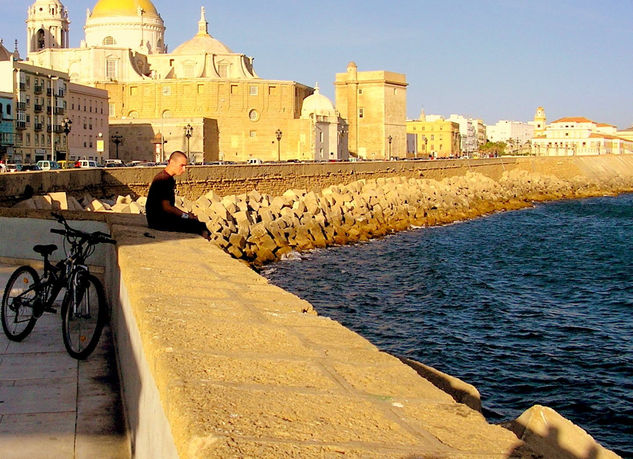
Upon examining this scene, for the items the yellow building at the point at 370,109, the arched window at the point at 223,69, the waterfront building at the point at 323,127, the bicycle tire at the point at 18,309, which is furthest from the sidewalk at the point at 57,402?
the yellow building at the point at 370,109

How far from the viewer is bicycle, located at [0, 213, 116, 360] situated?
483 cm

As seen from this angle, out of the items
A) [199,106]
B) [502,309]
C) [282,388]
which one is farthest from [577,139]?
[282,388]

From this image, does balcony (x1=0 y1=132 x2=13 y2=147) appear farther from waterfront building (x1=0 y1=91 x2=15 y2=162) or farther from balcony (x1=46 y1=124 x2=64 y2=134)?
balcony (x1=46 y1=124 x2=64 y2=134)

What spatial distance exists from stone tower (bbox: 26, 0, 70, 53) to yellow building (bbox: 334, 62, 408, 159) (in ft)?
84.2

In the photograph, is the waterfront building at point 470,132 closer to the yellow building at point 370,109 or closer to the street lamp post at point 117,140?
the yellow building at point 370,109

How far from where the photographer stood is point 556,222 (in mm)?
39375

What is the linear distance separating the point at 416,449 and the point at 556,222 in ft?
128

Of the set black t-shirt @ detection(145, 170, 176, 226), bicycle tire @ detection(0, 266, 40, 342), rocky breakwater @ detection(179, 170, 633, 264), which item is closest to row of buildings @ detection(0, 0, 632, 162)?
rocky breakwater @ detection(179, 170, 633, 264)

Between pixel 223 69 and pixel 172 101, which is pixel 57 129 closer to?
pixel 172 101

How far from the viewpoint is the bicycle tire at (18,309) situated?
17.2 feet

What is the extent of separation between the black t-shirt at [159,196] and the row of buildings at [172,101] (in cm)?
3706

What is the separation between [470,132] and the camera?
159m

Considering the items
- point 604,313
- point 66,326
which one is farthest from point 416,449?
point 604,313

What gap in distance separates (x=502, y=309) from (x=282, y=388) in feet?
45.2
